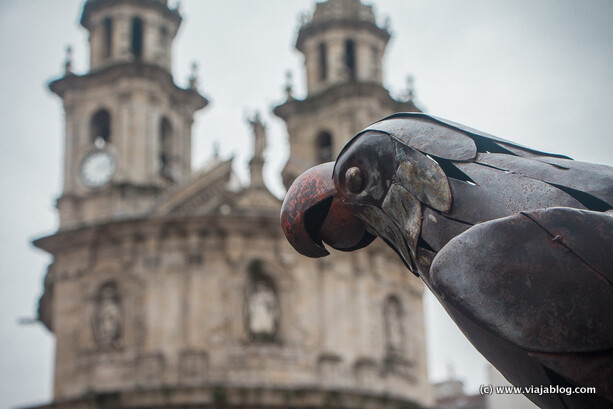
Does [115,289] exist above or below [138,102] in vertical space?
below

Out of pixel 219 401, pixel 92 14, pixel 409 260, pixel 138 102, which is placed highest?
pixel 92 14

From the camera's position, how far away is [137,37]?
32.1 m

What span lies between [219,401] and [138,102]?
10.1m

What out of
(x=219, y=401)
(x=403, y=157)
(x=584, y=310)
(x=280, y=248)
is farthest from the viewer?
(x=280, y=248)

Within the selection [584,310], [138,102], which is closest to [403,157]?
[584,310]

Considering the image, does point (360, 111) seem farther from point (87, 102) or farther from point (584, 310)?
point (584, 310)

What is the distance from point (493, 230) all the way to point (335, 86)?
29400 mm

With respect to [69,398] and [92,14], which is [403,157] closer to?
[69,398]

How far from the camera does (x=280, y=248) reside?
86.4ft

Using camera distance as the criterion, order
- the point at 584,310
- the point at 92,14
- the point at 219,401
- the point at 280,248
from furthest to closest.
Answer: the point at 92,14
the point at 280,248
the point at 219,401
the point at 584,310

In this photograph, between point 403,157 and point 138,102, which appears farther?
point 138,102

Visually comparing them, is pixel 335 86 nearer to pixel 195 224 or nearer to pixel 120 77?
pixel 120 77

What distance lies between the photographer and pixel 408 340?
27656mm

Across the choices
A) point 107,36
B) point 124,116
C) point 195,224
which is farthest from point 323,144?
point 107,36
